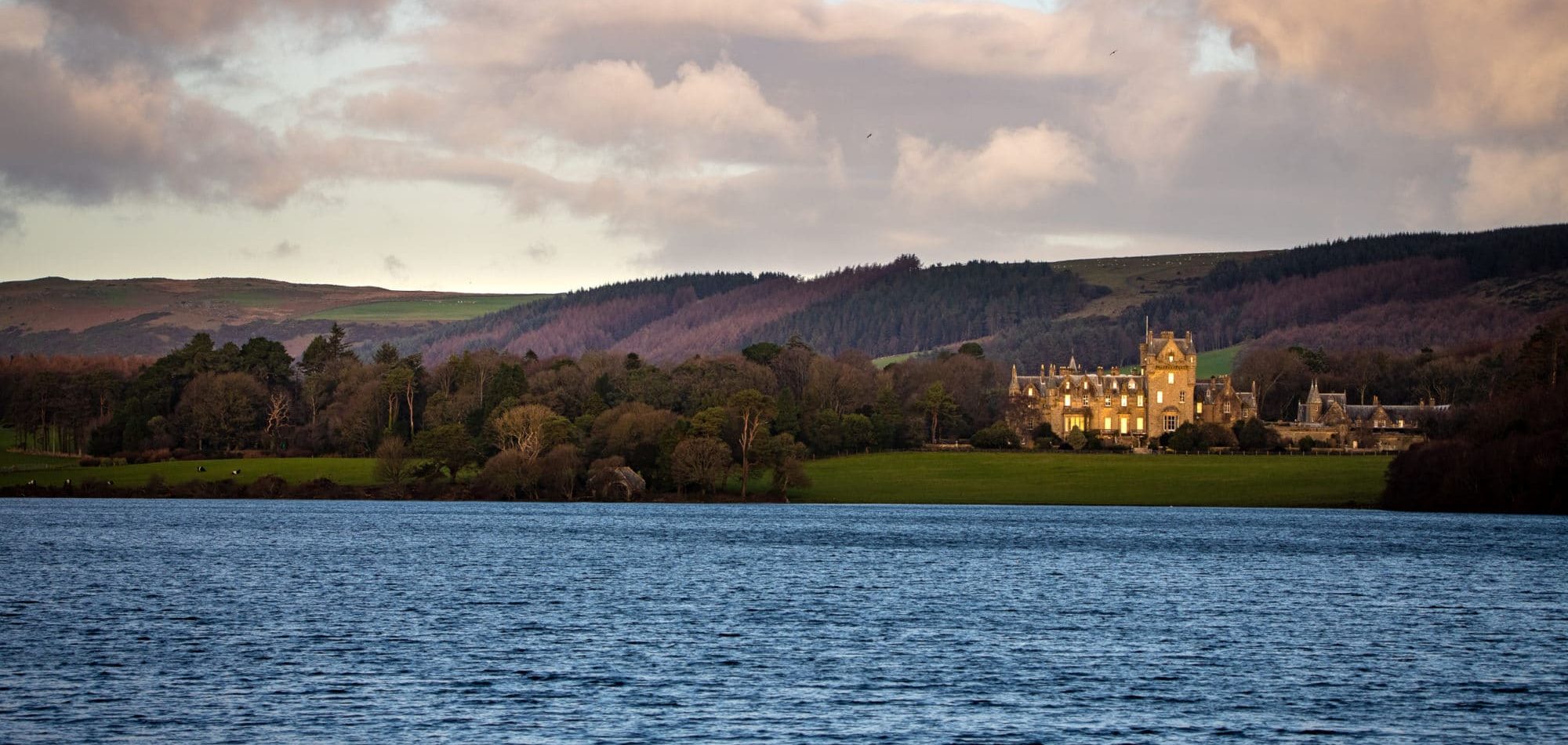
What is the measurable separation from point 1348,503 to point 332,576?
98.1 metres

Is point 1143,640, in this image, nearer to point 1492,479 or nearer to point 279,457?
point 1492,479

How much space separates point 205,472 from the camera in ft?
554

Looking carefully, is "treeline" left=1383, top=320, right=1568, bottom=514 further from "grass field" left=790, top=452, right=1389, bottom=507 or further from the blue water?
the blue water

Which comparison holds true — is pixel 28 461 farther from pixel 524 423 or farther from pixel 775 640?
pixel 775 640

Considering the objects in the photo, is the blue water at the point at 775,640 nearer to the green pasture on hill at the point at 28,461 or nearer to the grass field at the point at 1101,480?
the grass field at the point at 1101,480

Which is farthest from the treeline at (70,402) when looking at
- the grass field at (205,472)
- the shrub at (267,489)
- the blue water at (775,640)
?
the blue water at (775,640)

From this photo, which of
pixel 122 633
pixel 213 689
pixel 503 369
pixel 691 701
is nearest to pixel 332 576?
pixel 122 633

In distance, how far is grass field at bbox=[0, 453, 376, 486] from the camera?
166m

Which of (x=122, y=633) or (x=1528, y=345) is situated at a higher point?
(x=1528, y=345)

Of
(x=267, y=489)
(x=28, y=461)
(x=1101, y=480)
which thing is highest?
(x=28, y=461)

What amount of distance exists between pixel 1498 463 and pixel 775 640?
92457 mm

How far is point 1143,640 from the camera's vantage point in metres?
54.9

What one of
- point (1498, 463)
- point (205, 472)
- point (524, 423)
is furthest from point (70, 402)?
point (1498, 463)

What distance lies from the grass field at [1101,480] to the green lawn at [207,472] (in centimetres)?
4828
